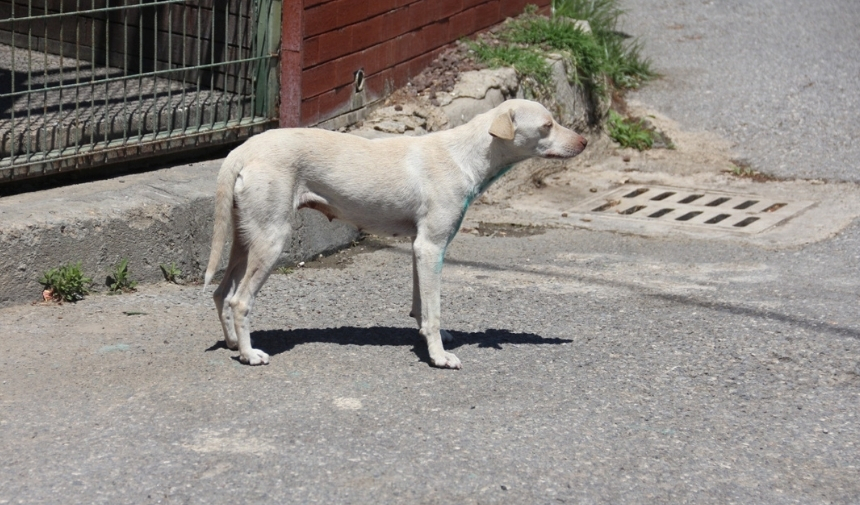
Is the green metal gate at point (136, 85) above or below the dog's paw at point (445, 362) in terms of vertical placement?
above

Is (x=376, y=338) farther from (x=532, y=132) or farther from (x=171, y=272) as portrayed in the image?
(x=171, y=272)

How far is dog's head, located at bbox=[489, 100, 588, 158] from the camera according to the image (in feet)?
16.6

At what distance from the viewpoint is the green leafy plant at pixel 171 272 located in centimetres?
630

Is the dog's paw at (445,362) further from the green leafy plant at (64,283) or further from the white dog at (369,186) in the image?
the green leafy plant at (64,283)

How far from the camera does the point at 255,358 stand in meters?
4.98

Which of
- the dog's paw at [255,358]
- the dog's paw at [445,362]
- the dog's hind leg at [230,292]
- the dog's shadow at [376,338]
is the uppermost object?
the dog's hind leg at [230,292]

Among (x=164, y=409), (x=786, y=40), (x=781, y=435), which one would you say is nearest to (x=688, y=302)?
(x=781, y=435)

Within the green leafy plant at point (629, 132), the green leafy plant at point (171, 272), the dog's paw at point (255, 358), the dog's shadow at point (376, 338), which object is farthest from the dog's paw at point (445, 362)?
the green leafy plant at point (629, 132)

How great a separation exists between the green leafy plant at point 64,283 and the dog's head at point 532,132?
2.43 metres

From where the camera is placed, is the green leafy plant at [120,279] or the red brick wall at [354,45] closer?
the green leafy plant at [120,279]

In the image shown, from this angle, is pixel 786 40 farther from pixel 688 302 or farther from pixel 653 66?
pixel 688 302

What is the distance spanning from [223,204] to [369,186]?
0.67 metres

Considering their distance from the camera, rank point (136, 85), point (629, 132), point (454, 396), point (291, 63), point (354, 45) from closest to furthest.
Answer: point (454, 396), point (291, 63), point (136, 85), point (354, 45), point (629, 132)

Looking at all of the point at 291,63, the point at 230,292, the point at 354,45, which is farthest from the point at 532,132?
the point at 354,45
